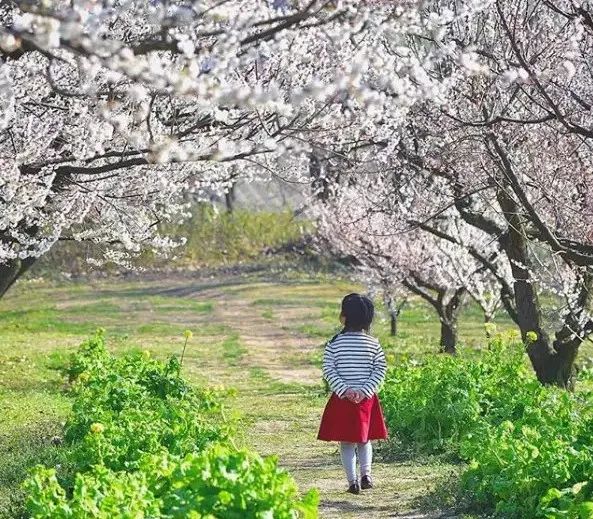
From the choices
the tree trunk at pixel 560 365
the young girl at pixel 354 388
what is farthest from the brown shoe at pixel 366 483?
the tree trunk at pixel 560 365

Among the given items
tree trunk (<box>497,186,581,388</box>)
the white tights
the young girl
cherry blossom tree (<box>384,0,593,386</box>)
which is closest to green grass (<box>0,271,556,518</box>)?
the white tights

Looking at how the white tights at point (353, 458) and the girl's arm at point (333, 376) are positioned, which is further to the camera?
the girl's arm at point (333, 376)

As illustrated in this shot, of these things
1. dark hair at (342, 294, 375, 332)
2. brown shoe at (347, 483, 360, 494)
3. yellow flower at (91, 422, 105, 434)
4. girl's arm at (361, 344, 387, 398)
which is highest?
dark hair at (342, 294, 375, 332)

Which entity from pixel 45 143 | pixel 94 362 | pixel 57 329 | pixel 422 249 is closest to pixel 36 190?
Result: pixel 45 143

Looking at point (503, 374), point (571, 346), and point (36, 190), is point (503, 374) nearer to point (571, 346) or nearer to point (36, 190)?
point (571, 346)

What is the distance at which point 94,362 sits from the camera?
1370cm

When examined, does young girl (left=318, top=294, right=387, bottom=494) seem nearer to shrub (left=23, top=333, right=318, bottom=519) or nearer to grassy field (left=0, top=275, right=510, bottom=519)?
grassy field (left=0, top=275, right=510, bottom=519)

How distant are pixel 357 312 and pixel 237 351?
1431cm

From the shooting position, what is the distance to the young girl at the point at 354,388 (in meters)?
8.70

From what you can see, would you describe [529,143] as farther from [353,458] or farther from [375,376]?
[353,458]

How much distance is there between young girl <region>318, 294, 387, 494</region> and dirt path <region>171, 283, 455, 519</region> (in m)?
0.34

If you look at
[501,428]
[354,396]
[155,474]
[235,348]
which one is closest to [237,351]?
[235,348]

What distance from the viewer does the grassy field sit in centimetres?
922

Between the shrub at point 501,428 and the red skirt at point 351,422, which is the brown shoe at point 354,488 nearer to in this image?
the red skirt at point 351,422
